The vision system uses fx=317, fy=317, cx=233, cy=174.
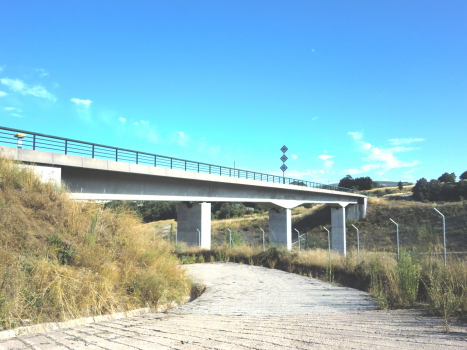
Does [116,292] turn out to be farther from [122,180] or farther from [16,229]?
[122,180]

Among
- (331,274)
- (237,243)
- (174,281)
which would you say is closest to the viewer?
(174,281)

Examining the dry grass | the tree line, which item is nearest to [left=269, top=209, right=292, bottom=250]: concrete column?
the dry grass

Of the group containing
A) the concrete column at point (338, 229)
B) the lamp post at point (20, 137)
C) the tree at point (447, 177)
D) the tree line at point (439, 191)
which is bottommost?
the concrete column at point (338, 229)

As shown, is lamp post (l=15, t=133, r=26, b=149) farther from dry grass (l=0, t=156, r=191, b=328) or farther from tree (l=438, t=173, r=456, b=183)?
tree (l=438, t=173, r=456, b=183)

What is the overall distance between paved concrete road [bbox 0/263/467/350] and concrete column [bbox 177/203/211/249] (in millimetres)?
17676

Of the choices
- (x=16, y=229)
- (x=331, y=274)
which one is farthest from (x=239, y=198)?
(x=16, y=229)

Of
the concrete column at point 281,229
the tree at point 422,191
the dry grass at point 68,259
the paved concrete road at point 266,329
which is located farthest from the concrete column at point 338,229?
the dry grass at point 68,259

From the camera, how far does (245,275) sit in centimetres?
1555

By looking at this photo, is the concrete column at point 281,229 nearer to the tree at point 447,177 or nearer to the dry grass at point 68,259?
the dry grass at point 68,259

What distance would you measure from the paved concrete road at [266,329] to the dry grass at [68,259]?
2.50 ft

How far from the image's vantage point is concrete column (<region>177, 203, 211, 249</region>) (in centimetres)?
2779

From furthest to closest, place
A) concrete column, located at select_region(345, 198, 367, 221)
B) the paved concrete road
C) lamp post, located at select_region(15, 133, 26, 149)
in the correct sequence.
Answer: concrete column, located at select_region(345, 198, 367, 221)
lamp post, located at select_region(15, 133, 26, 149)
the paved concrete road

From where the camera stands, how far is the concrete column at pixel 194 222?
27.8m

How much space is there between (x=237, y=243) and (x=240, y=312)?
15.2 m
